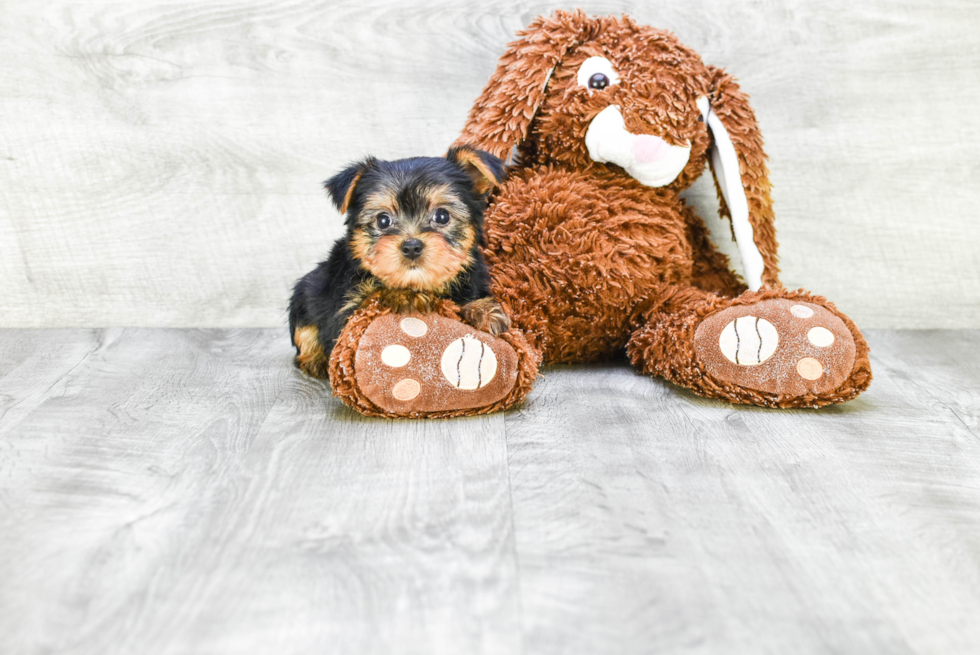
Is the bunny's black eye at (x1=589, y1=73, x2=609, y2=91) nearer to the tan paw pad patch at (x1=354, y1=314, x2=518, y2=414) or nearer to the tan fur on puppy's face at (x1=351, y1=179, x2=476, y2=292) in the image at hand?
the tan fur on puppy's face at (x1=351, y1=179, x2=476, y2=292)

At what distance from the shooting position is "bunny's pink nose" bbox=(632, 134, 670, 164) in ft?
7.13

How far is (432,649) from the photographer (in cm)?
104

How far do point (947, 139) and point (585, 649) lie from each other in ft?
7.89

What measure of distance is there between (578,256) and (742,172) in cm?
54

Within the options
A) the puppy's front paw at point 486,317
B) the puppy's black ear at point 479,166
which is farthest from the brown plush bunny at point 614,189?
the puppy's black ear at point 479,166

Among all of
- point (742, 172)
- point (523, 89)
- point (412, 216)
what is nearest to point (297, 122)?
point (523, 89)

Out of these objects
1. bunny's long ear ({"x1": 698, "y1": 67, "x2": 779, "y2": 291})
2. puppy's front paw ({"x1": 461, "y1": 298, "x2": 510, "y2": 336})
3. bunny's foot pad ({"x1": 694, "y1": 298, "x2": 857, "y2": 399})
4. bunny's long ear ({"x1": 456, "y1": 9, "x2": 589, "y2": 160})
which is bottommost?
bunny's foot pad ({"x1": 694, "y1": 298, "x2": 857, "y2": 399})

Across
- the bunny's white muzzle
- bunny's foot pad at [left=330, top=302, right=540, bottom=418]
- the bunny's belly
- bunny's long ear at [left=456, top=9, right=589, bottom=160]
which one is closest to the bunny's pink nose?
the bunny's white muzzle

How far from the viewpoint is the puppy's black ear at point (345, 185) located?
1.86 m

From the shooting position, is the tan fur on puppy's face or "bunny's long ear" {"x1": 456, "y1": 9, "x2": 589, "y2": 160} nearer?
the tan fur on puppy's face

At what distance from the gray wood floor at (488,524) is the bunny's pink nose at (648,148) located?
2.01ft

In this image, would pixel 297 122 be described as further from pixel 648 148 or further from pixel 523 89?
pixel 648 148

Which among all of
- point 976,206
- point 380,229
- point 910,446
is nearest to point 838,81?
point 976,206

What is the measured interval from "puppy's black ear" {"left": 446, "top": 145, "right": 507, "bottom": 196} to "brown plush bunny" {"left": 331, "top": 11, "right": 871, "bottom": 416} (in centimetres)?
29
